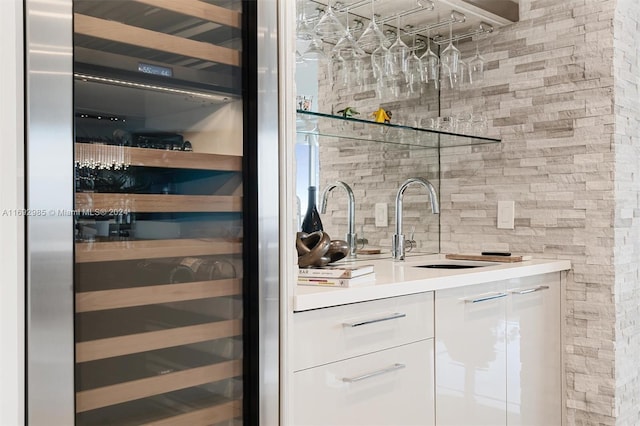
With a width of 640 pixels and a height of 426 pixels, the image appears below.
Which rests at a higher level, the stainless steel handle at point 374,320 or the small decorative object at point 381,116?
the small decorative object at point 381,116

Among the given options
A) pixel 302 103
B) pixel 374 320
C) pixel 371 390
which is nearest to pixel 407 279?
pixel 374 320

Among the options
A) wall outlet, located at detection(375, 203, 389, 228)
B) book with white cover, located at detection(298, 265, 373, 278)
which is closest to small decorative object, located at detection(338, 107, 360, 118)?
wall outlet, located at detection(375, 203, 389, 228)

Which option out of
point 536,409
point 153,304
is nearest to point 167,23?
point 153,304

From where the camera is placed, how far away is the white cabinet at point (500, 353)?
1.84 meters

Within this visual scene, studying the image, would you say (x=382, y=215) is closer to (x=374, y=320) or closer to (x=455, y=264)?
(x=455, y=264)

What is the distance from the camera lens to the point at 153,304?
1224 mm

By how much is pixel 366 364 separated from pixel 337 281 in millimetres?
227

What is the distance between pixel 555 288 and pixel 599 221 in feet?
1.01

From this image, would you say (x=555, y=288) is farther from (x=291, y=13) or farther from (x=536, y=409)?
(x=291, y=13)

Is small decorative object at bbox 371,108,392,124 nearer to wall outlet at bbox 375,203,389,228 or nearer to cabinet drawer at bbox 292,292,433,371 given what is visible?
wall outlet at bbox 375,203,389,228

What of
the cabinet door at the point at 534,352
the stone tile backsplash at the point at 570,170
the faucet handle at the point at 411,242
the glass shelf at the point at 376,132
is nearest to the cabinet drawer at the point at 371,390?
the cabinet door at the point at 534,352

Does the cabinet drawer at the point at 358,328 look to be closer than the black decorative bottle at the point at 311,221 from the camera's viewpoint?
Yes

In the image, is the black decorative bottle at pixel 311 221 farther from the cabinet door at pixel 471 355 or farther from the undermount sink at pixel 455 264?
the cabinet door at pixel 471 355

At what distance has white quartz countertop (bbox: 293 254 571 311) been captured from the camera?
145 centimetres
